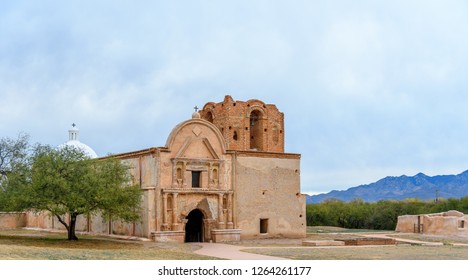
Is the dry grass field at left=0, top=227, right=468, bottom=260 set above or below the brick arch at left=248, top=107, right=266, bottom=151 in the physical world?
below

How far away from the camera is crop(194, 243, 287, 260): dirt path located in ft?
83.8

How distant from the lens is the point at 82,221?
4006 centimetres

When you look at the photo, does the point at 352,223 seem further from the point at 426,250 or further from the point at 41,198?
the point at 41,198

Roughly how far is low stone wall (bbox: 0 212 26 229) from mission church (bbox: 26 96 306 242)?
9784 millimetres

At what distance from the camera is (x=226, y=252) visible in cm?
2822

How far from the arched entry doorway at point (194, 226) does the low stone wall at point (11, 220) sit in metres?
17.2

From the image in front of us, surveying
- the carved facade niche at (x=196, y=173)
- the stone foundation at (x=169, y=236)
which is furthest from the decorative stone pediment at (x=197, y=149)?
the stone foundation at (x=169, y=236)

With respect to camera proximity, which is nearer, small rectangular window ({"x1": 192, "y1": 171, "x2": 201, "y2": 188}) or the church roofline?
small rectangular window ({"x1": 192, "y1": 171, "x2": 201, "y2": 188})

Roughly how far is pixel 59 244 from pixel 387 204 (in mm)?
37114

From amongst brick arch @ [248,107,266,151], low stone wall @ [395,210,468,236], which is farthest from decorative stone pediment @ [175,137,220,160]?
low stone wall @ [395,210,468,236]

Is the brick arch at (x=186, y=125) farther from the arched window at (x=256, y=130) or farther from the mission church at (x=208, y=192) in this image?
the arched window at (x=256, y=130)

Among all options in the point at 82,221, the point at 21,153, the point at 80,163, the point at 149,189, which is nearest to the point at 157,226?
the point at 149,189

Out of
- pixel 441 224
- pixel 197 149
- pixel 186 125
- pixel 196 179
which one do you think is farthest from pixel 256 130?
pixel 441 224

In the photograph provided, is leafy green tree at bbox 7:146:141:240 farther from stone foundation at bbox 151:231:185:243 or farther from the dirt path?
the dirt path
